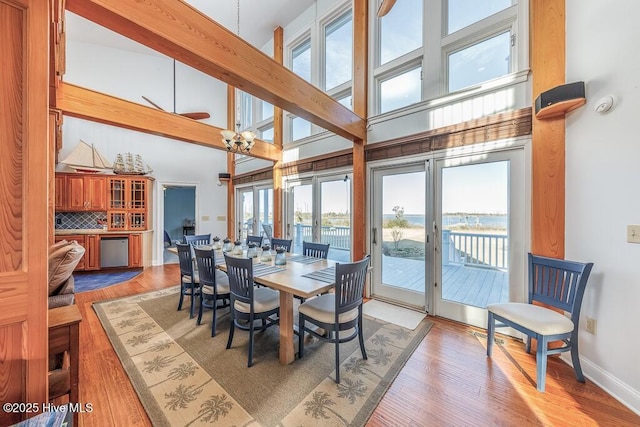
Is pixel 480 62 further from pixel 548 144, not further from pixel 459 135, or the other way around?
pixel 548 144

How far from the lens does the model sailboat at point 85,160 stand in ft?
16.1

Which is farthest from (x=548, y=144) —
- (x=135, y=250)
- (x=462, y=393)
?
(x=135, y=250)

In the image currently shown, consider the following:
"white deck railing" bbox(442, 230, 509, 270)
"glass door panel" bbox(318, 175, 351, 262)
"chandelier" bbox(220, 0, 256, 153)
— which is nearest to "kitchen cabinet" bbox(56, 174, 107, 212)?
Answer: "chandelier" bbox(220, 0, 256, 153)

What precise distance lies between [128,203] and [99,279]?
5.62 feet

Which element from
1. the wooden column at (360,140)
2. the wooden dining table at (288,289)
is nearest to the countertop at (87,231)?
the wooden dining table at (288,289)

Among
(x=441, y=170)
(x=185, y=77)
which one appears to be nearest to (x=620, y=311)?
(x=441, y=170)

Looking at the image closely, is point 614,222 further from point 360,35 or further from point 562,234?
point 360,35

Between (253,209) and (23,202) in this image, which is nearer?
(23,202)

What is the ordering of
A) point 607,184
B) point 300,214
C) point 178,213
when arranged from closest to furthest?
point 607,184
point 300,214
point 178,213

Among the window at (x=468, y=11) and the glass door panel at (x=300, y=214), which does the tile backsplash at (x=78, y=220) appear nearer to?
the glass door panel at (x=300, y=214)

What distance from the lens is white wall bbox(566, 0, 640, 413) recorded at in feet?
5.71

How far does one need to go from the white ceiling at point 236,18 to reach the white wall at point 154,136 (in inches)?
10.8

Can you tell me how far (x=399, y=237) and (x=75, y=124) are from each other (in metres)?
7.14

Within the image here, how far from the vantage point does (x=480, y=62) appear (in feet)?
9.60
